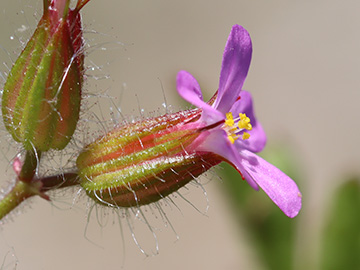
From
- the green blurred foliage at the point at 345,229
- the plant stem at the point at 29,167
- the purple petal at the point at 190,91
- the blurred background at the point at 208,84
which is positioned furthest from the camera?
the blurred background at the point at 208,84

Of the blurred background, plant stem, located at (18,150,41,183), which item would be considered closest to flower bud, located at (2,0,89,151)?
plant stem, located at (18,150,41,183)

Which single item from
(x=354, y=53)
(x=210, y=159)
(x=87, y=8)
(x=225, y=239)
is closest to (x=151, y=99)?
(x=87, y=8)

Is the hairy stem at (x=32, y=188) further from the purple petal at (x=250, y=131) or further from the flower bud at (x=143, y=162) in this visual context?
the purple petal at (x=250, y=131)

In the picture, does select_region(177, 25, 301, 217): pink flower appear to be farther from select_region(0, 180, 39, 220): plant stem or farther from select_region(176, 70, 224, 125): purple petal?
select_region(0, 180, 39, 220): plant stem

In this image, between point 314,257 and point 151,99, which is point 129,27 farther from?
point 314,257

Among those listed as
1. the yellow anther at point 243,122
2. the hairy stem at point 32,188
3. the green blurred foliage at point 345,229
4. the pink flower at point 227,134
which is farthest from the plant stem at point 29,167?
the green blurred foliage at point 345,229

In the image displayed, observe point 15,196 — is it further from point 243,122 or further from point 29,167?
point 243,122
